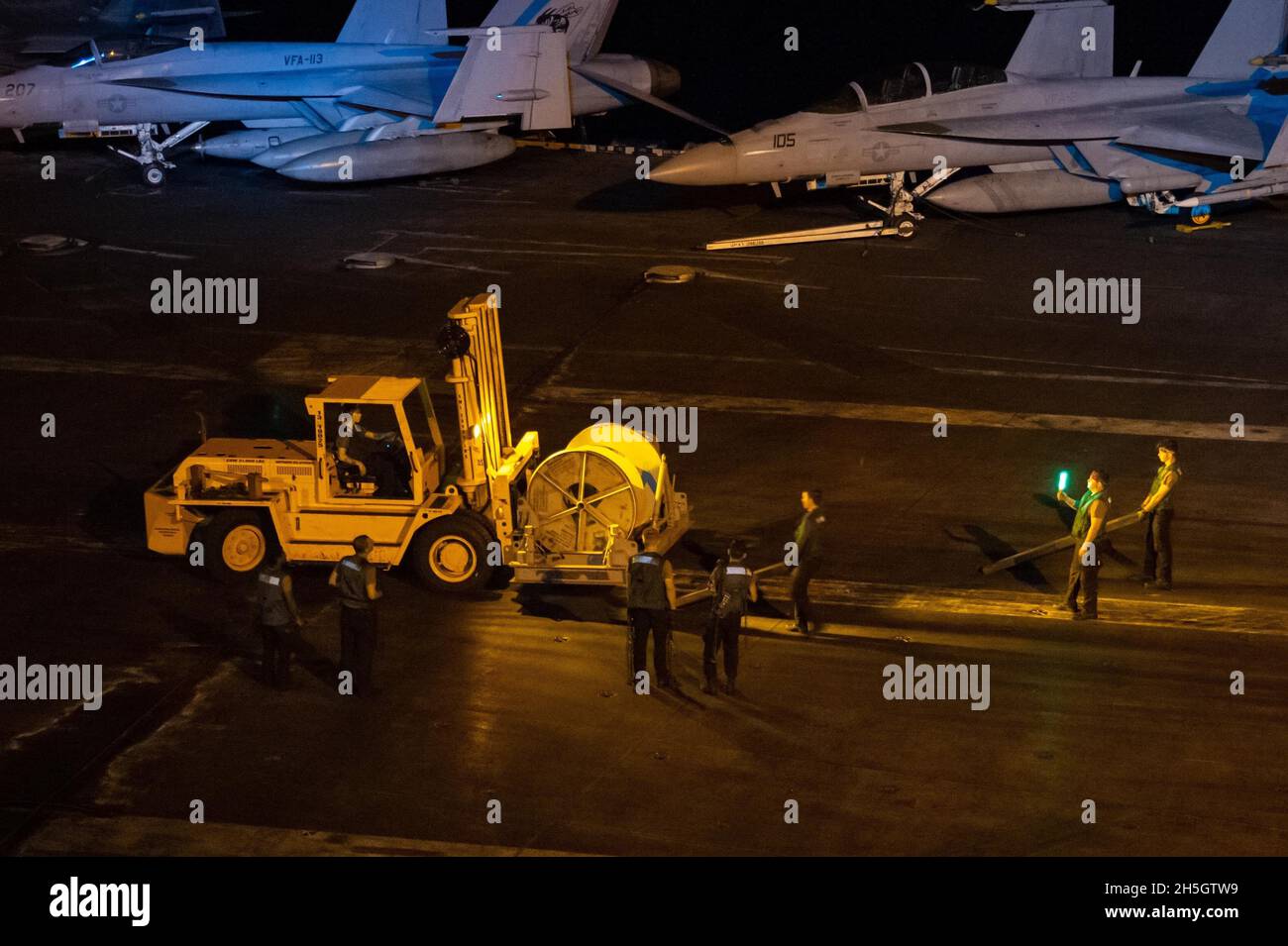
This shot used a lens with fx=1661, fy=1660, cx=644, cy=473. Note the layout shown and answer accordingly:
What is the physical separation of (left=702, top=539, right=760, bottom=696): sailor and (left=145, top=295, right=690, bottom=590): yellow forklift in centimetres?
137

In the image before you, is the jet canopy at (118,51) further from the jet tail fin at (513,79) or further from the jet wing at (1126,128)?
the jet wing at (1126,128)

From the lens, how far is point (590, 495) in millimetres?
14836

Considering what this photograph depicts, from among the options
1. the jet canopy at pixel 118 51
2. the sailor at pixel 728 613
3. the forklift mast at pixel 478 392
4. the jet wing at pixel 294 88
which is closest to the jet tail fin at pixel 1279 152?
the jet wing at pixel 294 88

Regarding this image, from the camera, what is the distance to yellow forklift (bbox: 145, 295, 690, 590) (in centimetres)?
1469

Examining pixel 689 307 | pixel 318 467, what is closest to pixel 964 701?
pixel 318 467

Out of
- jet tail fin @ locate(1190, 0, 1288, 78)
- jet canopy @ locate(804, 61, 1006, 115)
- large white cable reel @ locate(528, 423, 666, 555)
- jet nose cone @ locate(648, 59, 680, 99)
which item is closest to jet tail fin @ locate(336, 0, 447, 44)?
jet nose cone @ locate(648, 59, 680, 99)

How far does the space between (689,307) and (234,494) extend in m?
10.3

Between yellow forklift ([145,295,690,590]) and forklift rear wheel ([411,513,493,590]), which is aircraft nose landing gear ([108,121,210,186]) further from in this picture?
forklift rear wheel ([411,513,493,590])

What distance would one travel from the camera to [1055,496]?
57.1 feet

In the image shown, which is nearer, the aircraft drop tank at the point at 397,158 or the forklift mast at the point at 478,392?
the forklift mast at the point at 478,392

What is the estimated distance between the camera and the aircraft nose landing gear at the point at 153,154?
100 ft

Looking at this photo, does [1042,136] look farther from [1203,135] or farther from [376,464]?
[376,464]

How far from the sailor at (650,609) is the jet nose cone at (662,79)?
21.1 m

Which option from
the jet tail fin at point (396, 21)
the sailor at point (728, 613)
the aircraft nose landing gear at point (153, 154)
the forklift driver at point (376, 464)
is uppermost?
the jet tail fin at point (396, 21)
